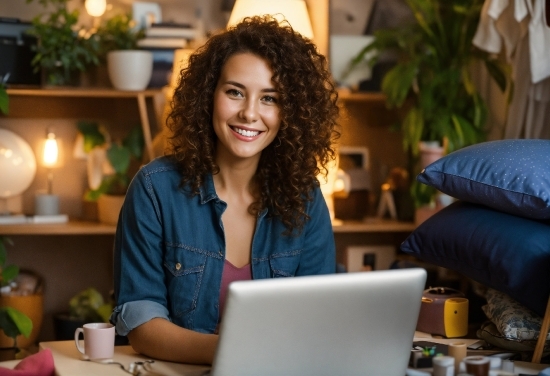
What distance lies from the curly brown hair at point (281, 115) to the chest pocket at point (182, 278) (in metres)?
0.14

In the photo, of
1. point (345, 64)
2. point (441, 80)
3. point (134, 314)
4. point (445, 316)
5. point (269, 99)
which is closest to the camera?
point (134, 314)

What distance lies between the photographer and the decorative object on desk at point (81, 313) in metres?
3.25

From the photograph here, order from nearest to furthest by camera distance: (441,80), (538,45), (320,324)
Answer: (320,324)
(538,45)
(441,80)

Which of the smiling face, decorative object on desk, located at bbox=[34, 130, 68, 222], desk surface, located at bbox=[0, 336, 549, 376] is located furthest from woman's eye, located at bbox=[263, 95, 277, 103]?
decorative object on desk, located at bbox=[34, 130, 68, 222]

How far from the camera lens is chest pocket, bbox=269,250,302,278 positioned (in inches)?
72.7

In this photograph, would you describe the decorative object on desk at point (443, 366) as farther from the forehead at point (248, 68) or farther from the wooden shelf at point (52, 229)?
the wooden shelf at point (52, 229)

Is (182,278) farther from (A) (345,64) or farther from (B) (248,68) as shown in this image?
(A) (345,64)

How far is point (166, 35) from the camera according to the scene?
10.9 feet

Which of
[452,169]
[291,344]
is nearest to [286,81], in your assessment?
[452,169]

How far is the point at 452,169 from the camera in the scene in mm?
1749

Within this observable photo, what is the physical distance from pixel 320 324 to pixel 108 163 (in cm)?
227

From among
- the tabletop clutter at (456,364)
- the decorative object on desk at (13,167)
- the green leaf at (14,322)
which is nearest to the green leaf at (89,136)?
the decorative object on desk at (13,167)

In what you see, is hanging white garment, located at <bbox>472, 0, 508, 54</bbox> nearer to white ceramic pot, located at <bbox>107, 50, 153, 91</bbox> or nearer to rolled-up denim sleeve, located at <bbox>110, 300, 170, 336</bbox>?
white ceramic pot, located at <bbox>107, 50, 153, 91</bbox>

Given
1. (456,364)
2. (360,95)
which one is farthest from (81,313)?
(456,364)
